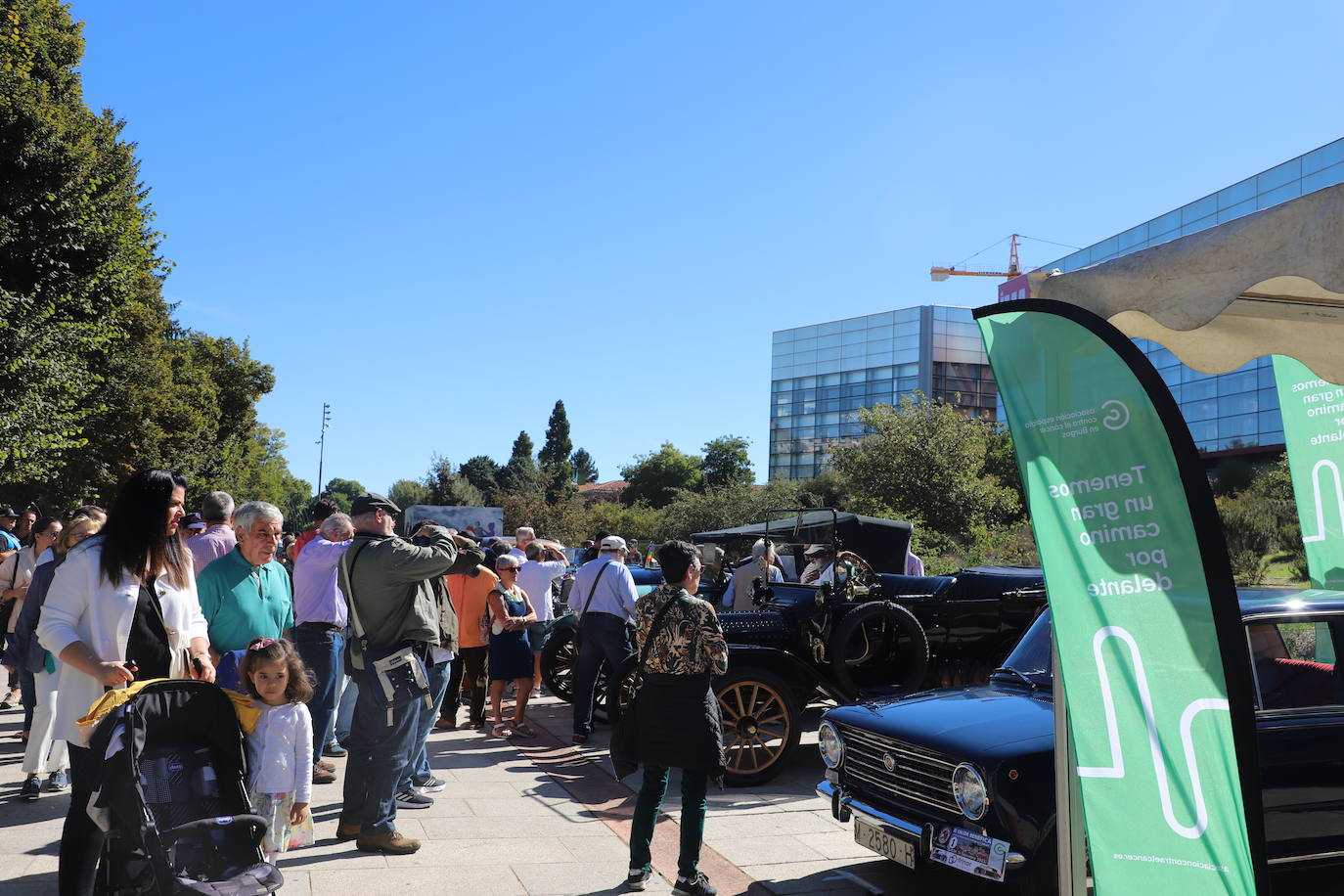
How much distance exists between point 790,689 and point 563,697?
4500 mm

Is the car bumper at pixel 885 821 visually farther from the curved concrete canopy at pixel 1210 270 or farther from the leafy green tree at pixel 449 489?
the leafy green tree at pixel 449 489

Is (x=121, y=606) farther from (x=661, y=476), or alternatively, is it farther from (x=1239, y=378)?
(x=661, y=476)

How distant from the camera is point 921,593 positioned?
8.81m

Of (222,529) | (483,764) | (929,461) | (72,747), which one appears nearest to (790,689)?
(483,764)

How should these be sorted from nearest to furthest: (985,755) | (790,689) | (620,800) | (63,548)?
(985,755), (63,548), (620,800), (790,689)

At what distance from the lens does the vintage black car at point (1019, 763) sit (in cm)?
438

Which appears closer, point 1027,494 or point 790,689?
point 1027,494

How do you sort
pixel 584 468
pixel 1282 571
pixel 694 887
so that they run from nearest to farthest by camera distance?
pixel 694 887, pixel 1282 571, pixel 584 468

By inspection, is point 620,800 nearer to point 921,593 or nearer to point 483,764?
point 483,764

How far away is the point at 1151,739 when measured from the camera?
2855mm

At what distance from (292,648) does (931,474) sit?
96.4 ft

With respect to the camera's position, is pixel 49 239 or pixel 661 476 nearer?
pixel 49 239

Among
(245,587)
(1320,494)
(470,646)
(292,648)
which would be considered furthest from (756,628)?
(292,648)

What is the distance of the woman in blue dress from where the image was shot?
29.3ft
